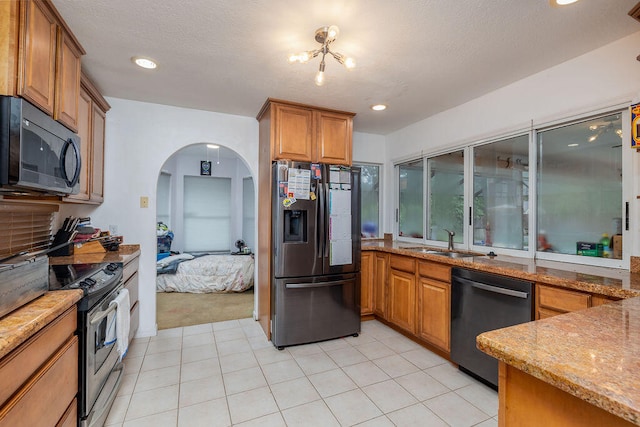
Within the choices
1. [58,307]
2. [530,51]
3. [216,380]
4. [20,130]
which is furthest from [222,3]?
[216,380]

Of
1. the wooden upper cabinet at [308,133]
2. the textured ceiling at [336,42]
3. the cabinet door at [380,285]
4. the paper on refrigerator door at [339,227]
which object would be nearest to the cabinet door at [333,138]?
the wooden upper cabinet at [308,133]

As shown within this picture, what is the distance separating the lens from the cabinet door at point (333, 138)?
→ 10.3 feet

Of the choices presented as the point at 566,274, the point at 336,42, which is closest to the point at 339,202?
the point at 336,42

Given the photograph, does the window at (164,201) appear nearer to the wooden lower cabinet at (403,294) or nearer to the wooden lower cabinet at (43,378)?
the wooden lower cabinet at (403,294)

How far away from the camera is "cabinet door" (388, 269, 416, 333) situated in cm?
291

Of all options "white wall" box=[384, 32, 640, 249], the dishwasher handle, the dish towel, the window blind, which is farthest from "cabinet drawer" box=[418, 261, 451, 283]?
the window blind

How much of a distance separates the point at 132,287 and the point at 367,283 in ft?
7.83

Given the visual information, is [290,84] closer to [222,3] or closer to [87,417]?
[222,3]

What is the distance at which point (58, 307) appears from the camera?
49.9 inches

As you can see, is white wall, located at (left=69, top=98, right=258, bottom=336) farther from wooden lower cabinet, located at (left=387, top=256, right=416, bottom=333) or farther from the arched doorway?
wooden lower cabinet, located at (left=387, top=256, right=416, bottom=333)

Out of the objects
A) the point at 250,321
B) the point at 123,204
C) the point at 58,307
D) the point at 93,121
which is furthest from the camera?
the point at 250,321

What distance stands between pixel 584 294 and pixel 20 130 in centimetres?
296

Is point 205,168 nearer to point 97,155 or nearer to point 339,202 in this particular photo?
point 97,155

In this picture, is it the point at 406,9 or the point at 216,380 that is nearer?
the point at 406,9
